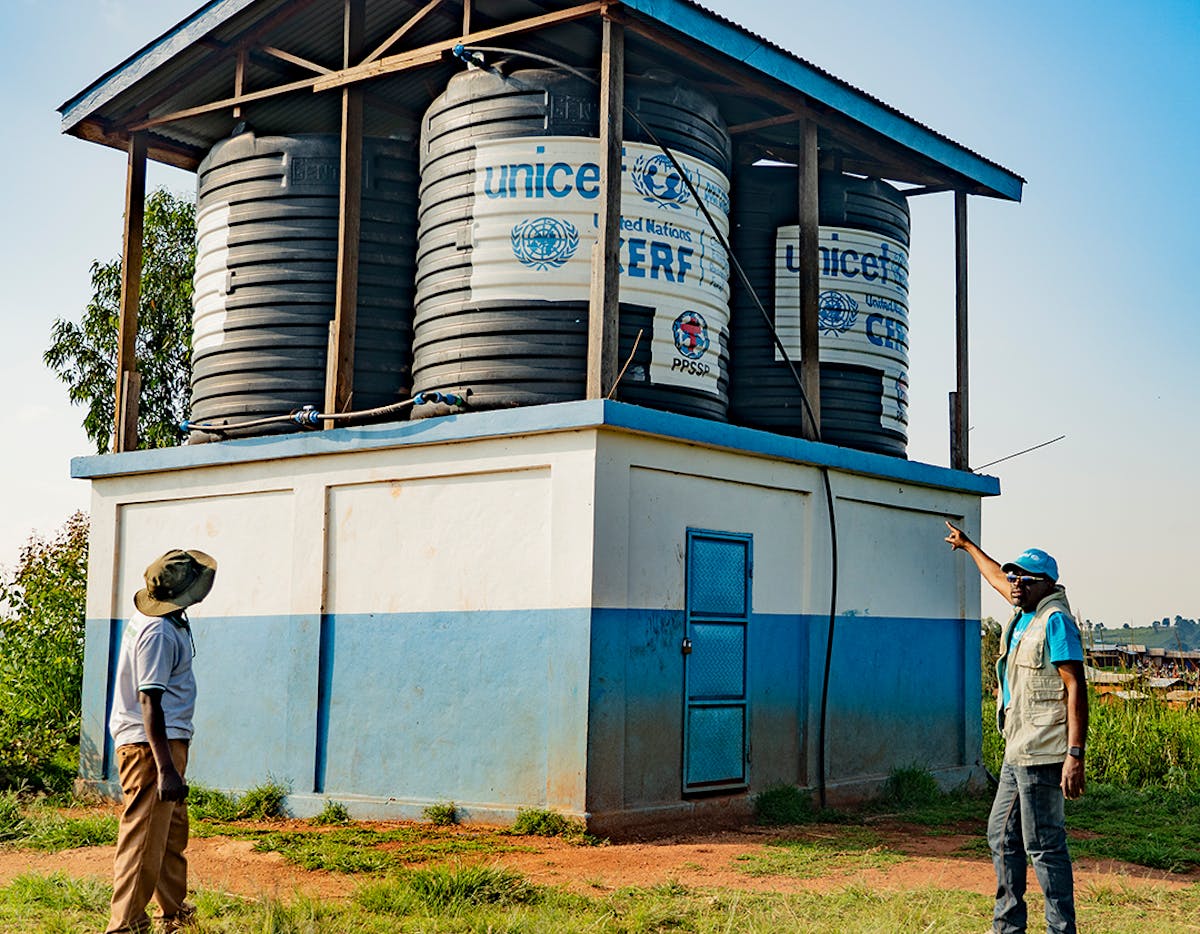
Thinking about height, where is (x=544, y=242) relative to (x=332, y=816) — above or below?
above

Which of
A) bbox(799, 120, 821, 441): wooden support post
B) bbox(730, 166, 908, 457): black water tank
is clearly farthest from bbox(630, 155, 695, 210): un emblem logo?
bbox(730, 166, 908, 457): black water tank

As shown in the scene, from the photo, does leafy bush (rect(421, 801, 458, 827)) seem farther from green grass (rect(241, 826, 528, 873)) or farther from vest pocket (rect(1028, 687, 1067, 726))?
vest pocket (rect(1028, 687, 1067, 726))

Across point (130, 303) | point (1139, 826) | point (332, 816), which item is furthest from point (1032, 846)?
point (130, 303)

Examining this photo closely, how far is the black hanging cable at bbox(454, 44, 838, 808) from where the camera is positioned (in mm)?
10375

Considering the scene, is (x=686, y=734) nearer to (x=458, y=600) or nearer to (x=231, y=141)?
(x=458, y=600)

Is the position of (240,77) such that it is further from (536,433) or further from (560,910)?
(560,910)

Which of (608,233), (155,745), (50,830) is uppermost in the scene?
(608,233)

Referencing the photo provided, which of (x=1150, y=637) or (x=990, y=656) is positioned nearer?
(x=990, y=656)

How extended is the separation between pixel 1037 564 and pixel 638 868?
318 cm

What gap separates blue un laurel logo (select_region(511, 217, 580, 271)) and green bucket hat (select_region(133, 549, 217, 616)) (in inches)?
177

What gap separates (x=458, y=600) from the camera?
10.1m

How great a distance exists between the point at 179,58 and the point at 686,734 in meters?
7.54

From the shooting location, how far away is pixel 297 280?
11836 millimetres

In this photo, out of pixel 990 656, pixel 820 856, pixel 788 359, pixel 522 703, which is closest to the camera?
pixel 820 856
